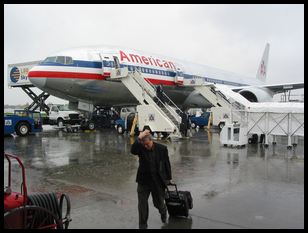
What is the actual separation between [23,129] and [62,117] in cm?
813

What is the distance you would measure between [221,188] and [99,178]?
273 cm

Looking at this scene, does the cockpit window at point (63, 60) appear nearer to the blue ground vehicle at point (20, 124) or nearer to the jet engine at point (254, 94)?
the blue ground vehicle at point (20, 124)

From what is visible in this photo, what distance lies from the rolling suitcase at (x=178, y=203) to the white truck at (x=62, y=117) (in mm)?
18502

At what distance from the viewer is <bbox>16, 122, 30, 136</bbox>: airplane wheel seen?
689 inches

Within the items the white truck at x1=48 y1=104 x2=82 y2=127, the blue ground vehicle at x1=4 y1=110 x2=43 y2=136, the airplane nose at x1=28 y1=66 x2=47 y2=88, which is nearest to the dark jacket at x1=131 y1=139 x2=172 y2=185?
the airplane nose at x1=28 y1=66 x2=47 y2=88

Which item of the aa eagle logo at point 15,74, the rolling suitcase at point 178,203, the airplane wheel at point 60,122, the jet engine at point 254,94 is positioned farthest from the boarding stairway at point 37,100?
the rolling suitcase at point 178,203

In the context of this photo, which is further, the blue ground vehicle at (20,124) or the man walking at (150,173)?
the blue ground vehicle at (20,124)

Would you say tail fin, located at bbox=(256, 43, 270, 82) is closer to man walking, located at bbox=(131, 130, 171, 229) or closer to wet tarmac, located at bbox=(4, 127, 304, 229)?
wet tarmac, located at bbox=(4, 127, 304, 229)

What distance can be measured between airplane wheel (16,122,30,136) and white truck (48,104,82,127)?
5222mm

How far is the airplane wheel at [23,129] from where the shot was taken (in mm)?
17500

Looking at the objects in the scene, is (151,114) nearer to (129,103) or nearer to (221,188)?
(129,103)

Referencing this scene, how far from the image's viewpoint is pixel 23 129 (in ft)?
58.0

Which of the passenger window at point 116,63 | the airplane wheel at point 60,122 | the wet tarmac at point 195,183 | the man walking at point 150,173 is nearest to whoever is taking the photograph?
the man walking at point 150,173

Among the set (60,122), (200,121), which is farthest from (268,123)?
(60,122)
